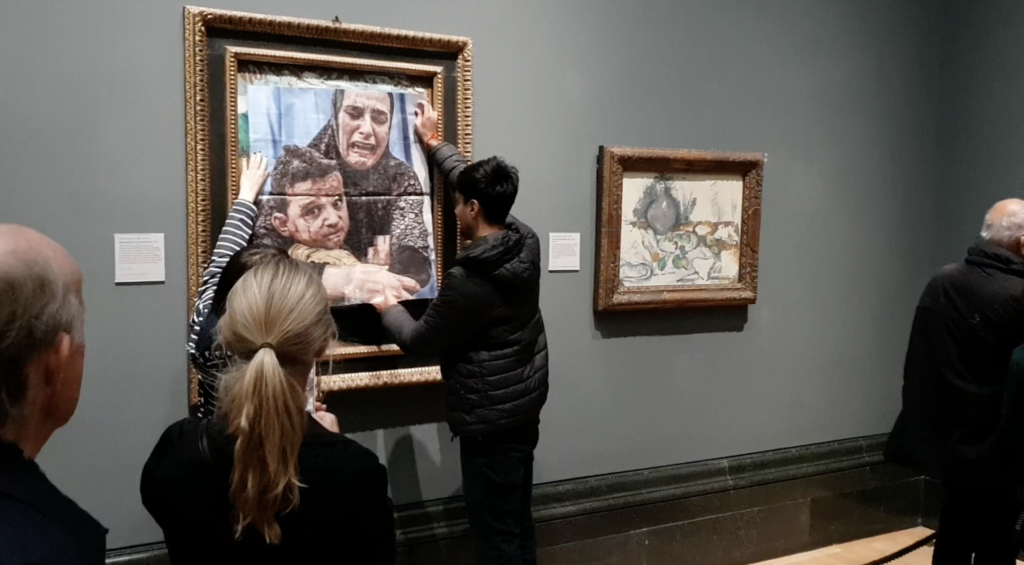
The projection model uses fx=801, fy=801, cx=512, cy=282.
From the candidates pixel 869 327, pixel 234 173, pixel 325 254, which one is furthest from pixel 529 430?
pixel 869 327

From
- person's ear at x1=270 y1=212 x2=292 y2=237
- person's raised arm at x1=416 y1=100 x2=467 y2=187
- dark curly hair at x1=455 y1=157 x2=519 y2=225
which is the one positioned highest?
person's raised arm at x1=416 y1=100 x2=467 y2=187

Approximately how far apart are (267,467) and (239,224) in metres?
1.27

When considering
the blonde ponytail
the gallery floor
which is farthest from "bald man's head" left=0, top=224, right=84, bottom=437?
the gallery floor

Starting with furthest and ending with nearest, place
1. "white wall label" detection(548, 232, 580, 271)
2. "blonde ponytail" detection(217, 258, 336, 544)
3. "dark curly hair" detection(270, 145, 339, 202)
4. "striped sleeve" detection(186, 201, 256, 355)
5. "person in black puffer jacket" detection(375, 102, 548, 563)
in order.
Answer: "white wall label" detection(548, 232, 580, 271), "dark curly hair" detection(270, 145, 339, 202), "person in black puffer jacket" detection(375, 102, 548, 563), "striped sleeve" detection(186, 201, 256, 355), "blonde ponytail" detection(217, 258, 336, 544)

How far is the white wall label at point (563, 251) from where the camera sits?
3055 millimetres

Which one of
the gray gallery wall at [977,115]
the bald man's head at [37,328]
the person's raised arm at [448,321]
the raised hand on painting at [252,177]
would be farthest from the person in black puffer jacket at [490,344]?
the gray gallery wall at [977,115]

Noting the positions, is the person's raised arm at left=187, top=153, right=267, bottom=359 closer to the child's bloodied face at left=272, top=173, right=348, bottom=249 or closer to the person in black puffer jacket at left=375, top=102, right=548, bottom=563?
the child's bloodied face at left=272, top=173, right=348, bottom=249

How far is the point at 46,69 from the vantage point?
2.26 meters

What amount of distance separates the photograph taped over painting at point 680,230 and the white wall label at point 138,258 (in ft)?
5.48

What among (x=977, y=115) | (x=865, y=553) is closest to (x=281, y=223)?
(x=865, y=553)

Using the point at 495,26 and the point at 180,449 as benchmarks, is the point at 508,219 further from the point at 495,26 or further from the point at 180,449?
the point at 180,449

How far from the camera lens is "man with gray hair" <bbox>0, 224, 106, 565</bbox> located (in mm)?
985

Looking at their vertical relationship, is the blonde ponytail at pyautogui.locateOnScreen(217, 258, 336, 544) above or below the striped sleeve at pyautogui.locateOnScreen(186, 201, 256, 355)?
below

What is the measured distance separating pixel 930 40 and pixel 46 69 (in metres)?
3.74
